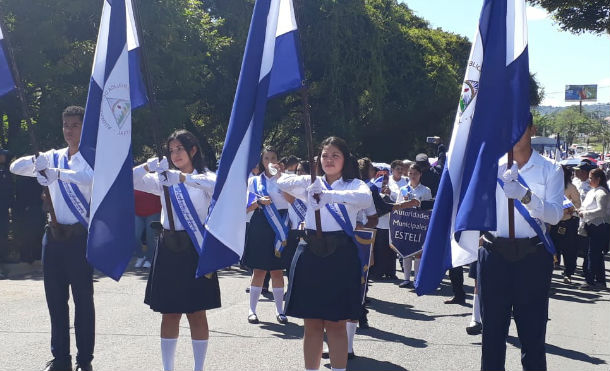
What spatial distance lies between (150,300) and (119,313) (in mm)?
3378

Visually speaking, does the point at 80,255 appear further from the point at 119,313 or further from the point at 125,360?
the point at 119,313

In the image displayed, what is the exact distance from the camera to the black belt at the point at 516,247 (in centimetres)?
475

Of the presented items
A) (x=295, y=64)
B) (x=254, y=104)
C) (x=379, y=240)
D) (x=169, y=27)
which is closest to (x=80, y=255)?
(x=254, y=104)

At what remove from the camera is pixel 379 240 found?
39.2 ft

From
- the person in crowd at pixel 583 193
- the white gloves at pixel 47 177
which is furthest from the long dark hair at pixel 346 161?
the person in crowd at pixel 583 193

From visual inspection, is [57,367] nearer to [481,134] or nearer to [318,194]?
[318,194]

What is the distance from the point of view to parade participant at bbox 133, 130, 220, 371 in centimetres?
540

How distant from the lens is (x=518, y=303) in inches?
187

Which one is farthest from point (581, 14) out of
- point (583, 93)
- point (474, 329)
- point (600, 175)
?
point (583, 93)

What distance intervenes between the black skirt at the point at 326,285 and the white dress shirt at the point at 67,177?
1705 millimetres

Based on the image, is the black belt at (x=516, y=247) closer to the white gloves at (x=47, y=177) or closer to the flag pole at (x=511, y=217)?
the flag pole at (x=511, y=217)

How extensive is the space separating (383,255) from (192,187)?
6.80 m

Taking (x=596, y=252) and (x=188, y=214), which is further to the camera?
(x=596, y=252)

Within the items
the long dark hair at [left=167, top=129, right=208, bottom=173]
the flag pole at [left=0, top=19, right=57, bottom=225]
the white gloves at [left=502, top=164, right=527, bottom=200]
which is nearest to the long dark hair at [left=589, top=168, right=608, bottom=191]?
the white gloves at [left=502, top=164, right=527, bottom=200]
